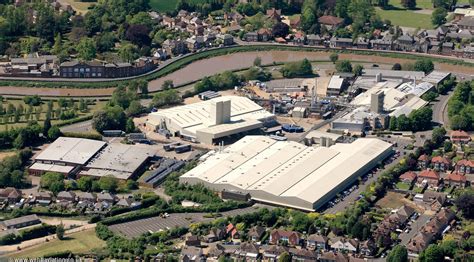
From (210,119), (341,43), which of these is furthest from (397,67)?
(210,119)

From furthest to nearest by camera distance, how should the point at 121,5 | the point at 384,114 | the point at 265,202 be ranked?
1. the point at 121,5
2. the point at 384,114
3. the point at 265,202

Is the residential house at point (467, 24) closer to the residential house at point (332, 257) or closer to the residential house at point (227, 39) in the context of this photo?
the residential house at point (227, 39)

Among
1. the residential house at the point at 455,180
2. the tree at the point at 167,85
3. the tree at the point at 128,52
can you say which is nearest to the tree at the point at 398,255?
the residential house at the point at 455,180

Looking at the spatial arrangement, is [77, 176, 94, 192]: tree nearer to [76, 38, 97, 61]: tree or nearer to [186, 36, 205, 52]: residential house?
[76, 38, 97, 61]: tree

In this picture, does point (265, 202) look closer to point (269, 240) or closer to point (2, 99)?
point (269, 240)

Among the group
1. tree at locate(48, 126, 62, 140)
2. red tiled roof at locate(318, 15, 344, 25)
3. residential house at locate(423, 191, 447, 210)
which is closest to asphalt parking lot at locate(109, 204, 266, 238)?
residential house at locate(423, 191, 447, 210)

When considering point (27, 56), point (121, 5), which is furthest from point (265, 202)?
point (121, 5)

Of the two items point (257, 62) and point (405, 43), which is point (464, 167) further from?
point (405, 43)
